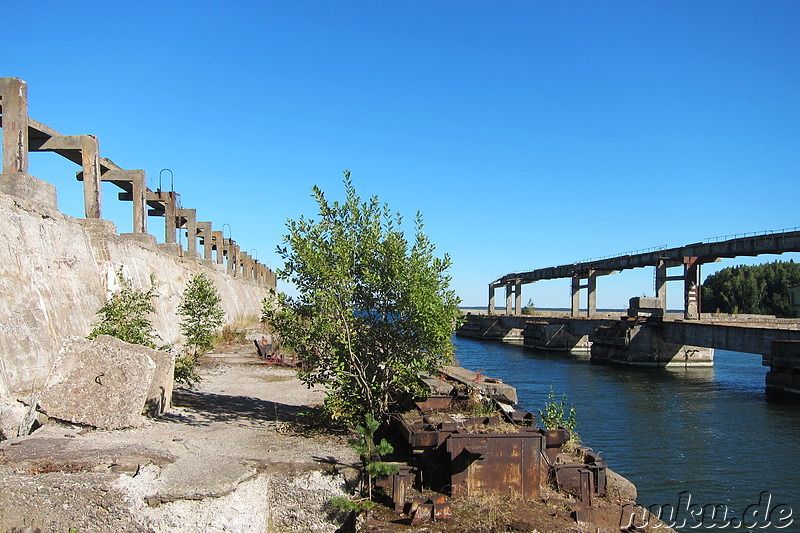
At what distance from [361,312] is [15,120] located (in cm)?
808

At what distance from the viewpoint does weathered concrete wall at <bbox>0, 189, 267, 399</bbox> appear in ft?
26.5

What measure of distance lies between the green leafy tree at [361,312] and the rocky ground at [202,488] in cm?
105

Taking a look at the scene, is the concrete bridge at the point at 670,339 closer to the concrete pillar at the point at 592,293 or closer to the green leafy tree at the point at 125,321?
the concrete pillar at the point at 592,293

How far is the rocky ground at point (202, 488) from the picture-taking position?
18.4 ft

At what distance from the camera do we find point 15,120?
11.4m

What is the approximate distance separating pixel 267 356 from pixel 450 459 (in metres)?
12.2

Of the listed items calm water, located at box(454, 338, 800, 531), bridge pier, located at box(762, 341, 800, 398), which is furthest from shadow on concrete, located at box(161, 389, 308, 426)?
bridge pier, located at box(762, 341, 800, 398)

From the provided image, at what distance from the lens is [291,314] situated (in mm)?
9125

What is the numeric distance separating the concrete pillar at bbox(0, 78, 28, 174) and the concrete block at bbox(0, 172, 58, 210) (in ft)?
2.60

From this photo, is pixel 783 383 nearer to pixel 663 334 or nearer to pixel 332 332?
pixel 663 334

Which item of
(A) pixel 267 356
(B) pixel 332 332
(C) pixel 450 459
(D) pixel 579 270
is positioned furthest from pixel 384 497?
(D) pixel 579 270

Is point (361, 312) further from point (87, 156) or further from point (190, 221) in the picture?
point (190, 221)

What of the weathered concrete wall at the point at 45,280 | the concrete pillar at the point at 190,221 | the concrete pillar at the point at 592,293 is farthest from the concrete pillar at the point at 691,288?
the weathered concrete wall at the point at 45,280

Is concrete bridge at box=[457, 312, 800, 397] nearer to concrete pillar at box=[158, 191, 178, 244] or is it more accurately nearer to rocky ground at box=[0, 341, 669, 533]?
rocky ground at box=[0, 341, 669, 533]
